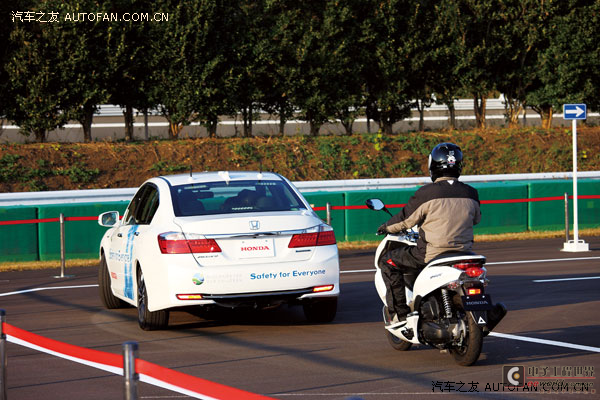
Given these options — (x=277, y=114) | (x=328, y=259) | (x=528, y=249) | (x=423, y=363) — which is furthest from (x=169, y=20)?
(x=423, y=363)

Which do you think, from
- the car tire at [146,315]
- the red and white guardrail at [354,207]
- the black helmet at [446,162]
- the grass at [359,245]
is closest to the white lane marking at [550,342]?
the black helmet at [446,162]

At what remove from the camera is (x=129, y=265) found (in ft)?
38.6

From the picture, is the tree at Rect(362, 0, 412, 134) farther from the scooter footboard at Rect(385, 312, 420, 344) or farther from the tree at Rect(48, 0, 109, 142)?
the scooter footboard at Rect(385, 312, 420, 344)

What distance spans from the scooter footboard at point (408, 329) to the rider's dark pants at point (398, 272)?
147mm

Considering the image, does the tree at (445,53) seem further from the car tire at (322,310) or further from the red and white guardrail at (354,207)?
the car tire at (322,310)

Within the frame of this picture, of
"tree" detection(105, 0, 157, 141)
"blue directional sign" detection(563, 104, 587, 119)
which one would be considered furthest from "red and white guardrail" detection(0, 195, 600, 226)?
"tree" detection(105, 0, 157, 141)

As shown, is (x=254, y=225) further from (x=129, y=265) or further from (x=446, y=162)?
(x=446, y=162)

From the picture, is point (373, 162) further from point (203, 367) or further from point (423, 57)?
point (203, 367)

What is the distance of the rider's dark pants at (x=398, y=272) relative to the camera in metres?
9.34

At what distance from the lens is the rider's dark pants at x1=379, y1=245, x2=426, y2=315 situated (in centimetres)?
934

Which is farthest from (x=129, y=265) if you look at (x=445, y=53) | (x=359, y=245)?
(x=445, y=53)

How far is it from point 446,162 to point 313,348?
2189mm

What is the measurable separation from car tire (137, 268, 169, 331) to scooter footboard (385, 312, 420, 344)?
8.94ft

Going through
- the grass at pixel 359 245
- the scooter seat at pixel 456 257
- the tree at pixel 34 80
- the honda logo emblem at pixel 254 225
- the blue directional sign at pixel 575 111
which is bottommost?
the grass at pixel 359 245
